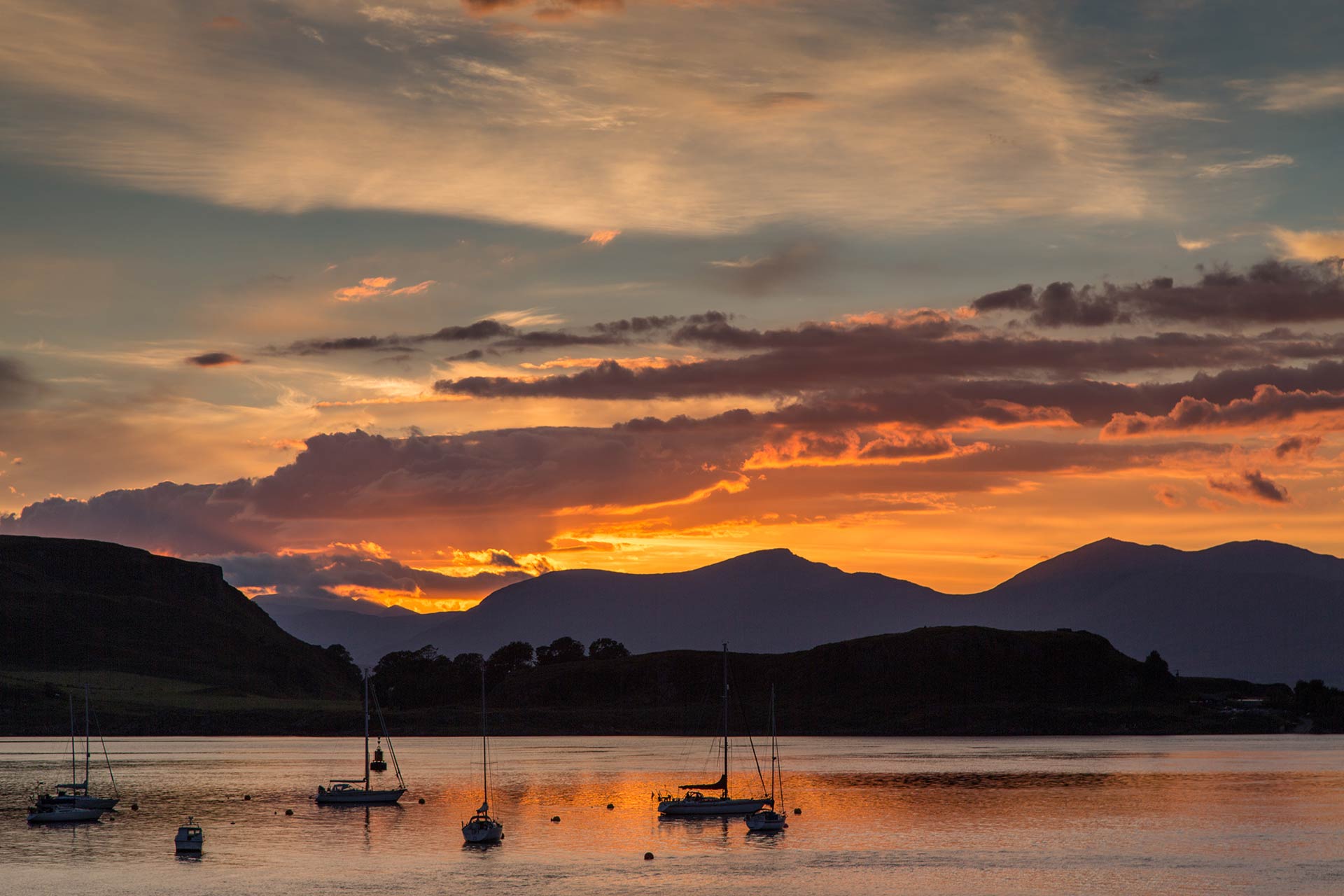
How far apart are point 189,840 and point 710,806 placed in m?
40.1

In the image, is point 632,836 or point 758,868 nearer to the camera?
point 758,868

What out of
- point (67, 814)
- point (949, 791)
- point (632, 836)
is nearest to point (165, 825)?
point (67, 814)

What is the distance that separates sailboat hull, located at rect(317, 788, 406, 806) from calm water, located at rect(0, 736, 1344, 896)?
1.19 m

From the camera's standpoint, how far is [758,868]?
3469 inches

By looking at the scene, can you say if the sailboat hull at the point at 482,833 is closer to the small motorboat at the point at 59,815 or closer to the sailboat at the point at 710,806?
the sailboat at the point at 710,806

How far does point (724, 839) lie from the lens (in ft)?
339

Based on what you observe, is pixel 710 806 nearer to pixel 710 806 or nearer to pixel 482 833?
pixel 710 806

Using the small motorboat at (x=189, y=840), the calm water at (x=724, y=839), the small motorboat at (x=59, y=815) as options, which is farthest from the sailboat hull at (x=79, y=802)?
the small motorboat at (x=189, y=840)

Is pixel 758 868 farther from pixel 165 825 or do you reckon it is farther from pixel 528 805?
pixel 165 825

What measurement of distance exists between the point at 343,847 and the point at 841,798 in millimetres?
50205

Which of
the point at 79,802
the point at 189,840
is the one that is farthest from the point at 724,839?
the point at 79,802

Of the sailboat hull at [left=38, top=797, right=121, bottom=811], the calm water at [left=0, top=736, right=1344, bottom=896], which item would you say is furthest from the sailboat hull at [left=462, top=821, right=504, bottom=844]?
the sailboat hull at [left=38, top=797, right=121, bottom=811]

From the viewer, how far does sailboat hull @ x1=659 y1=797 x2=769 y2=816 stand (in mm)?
114375

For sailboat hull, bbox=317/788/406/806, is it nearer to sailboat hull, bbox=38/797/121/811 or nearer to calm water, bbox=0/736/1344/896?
calm water, bbox=0/736/1344/896
